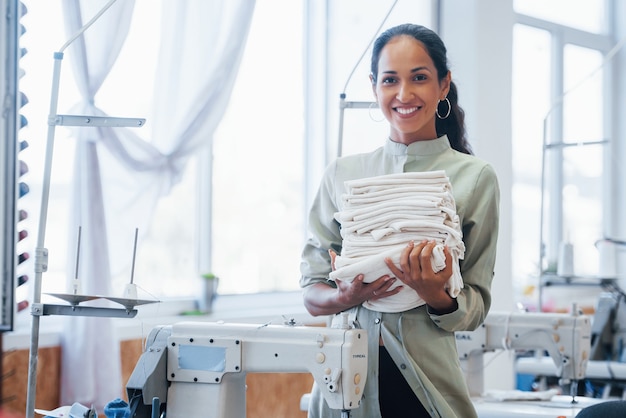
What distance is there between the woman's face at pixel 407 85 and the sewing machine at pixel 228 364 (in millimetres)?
410

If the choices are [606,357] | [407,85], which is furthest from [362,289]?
[606,357]

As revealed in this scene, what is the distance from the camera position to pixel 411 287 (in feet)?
4.67

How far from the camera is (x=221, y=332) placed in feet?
A: 5.06

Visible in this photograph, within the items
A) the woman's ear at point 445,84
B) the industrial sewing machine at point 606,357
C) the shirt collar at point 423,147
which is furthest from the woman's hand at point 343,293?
the industrial sewing machine at point 606,357

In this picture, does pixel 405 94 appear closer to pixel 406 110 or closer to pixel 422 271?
pixel 406 110

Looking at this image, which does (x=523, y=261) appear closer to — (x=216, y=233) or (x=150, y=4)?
(x=216, y=233)

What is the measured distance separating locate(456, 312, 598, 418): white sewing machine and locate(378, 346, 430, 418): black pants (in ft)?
2.72

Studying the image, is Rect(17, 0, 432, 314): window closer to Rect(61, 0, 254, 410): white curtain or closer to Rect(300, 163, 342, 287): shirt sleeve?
Rect(61, 0, 254, 410): white curtain

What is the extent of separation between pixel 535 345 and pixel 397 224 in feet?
3.90

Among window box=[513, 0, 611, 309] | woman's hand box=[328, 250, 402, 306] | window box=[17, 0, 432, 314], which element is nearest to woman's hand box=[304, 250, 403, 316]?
woman's hand box=[328, 250, 402, 306]

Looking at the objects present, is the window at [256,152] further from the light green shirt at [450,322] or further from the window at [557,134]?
the light green shirt at [450,322]

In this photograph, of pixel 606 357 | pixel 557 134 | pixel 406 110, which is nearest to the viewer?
pixel 406 110

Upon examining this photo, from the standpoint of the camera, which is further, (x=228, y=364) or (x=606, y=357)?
(x=606, y=357)

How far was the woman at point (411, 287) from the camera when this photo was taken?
1.50 m
